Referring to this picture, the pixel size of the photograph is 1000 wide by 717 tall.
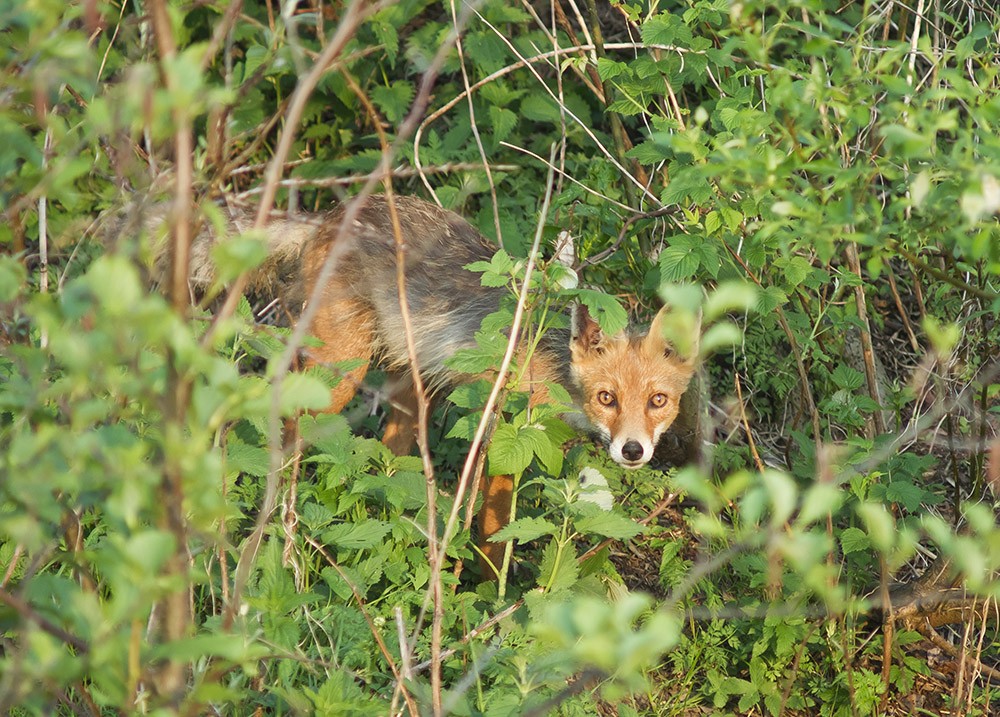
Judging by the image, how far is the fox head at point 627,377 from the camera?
4.77 meters

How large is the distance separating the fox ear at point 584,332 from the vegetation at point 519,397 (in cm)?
15

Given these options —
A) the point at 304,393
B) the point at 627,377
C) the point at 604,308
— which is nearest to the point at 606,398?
the point at 627,377

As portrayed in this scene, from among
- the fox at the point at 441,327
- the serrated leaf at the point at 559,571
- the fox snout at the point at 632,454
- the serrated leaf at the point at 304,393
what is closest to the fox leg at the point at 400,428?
the fox at the point at 441,327

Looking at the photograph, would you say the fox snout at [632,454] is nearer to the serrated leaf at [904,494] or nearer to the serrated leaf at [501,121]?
the serrated leaf at [904,494]

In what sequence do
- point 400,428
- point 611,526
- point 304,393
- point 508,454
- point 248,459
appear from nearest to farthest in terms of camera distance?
1. point 304,393
2. point 611,526
3. point 508,454
4. point 248,459
5. point 400,428

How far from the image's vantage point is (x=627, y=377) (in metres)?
4.81

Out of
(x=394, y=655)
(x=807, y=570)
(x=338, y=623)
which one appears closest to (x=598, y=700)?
(x=394, y=655)

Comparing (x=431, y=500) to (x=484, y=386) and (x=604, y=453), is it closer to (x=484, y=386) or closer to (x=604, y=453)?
(x=484, y=386)

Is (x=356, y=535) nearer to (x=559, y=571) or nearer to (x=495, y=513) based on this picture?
(x=559, y=571)

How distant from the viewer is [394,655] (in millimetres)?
3744

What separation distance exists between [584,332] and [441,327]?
910mm

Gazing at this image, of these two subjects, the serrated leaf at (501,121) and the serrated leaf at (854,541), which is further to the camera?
the serrated leaf at (501,121)

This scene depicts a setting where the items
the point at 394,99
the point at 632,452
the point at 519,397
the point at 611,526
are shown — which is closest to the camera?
the point at 611,526

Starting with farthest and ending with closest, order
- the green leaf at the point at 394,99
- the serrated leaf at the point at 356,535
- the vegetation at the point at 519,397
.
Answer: the green leaf at the point at 394,99
the serrated leaf at the point at 356,535
the vegetation at the point at 519,397
